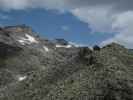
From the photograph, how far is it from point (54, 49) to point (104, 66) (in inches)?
6899

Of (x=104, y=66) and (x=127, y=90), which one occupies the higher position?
(x=104, y=66)

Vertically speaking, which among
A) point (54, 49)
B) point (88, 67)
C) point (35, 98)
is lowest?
point (35, 98)

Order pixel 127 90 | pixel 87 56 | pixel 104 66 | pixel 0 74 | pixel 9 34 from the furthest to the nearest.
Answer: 1. pixel 9 34
2. pixel 0 74
3. pixel 87 56
4. pixel 104 66
5. pixel 127 90

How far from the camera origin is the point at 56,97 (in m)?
12.7

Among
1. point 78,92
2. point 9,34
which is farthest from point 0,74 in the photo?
point 78,92

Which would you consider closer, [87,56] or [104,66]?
[104,66]

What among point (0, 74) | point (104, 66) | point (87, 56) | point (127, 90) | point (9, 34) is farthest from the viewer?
point (9, 34)

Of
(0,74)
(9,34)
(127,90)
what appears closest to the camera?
(127,90)

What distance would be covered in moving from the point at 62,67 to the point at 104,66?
2.23m

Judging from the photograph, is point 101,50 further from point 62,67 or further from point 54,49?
point 54,49

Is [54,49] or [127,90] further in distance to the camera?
[54,49]

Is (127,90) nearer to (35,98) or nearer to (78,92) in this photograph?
(78,92)

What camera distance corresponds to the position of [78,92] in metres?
12.5

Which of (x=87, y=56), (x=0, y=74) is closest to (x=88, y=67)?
(x=87, y=56)
